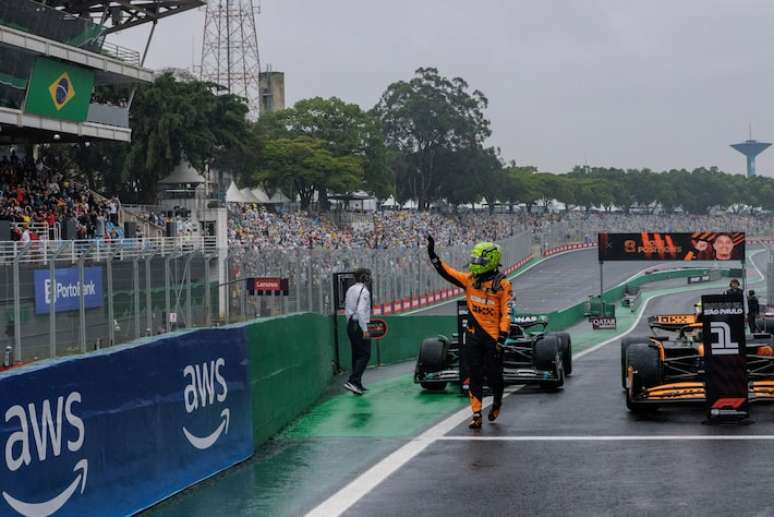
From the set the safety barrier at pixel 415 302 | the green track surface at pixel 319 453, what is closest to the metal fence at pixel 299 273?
the safety barrier at pixel 415 302

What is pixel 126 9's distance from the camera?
45.9 metres

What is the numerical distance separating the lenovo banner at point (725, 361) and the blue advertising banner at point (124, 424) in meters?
4.11

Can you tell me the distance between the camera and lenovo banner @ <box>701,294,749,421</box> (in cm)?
1090

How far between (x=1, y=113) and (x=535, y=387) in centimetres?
2589

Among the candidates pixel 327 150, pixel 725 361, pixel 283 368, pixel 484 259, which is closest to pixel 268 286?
pixel 283 368

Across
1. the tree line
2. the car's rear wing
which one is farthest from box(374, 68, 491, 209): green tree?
the car's rear wing

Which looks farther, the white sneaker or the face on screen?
the face on screen

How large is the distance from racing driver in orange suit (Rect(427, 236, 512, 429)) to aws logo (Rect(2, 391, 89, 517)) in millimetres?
4937

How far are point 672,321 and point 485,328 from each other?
5.41 m

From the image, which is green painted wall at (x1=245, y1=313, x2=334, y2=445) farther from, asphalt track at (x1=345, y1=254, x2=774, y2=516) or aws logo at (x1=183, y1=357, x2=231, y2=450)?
asphalt track at (x1=345, y1=254, x2=774, y2=516)

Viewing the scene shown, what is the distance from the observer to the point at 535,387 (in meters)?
14.8

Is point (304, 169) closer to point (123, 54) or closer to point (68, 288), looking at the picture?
point (123, 54)

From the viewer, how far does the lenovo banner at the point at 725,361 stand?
10898mm

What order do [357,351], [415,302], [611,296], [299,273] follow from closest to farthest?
[357,351] < [299,273] < [415,302] < [611,296]
